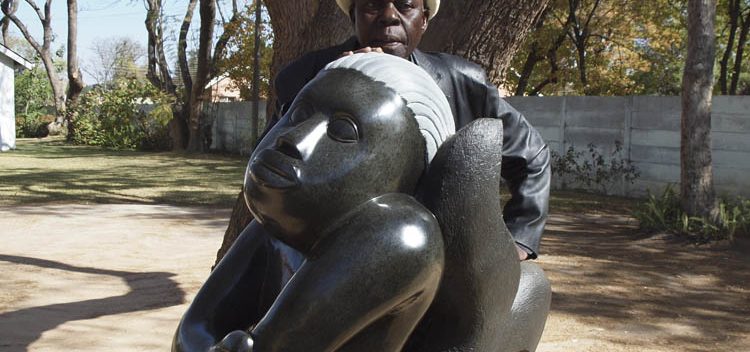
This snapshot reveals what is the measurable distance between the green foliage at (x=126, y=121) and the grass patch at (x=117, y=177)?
68.9 inches

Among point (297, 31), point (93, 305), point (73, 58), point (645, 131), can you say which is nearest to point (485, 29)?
point (297, 31)

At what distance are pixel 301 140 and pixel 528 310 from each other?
729mm

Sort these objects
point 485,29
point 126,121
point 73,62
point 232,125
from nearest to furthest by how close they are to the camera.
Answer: point 485,29 < point 232,125 < point 126,121 < point 73,62

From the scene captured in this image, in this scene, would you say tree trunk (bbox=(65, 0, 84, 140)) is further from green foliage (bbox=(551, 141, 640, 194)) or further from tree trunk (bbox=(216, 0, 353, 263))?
tree trunk (bbox=(216, 0, 353, 263))

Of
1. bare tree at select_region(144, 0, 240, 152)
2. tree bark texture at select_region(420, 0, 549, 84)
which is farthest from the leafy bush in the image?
tree bark texture at select_region(420, 0, 549, 84)

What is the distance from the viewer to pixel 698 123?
839 centimetres

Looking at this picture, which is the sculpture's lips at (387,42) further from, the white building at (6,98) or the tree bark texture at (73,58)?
the tree bark texture at (73,58)

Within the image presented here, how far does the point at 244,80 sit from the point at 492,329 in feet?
75.2

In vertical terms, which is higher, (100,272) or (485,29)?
(485,29)

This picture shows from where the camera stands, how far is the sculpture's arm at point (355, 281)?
151cm

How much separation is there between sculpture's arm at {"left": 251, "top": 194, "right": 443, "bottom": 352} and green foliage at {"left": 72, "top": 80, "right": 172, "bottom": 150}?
20.8 m

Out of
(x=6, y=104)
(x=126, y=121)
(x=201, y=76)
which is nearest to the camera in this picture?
(x=201, y=76)

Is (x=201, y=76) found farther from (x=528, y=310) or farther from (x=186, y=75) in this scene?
(x=528, y=310)

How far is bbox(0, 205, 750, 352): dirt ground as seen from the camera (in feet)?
16.5
